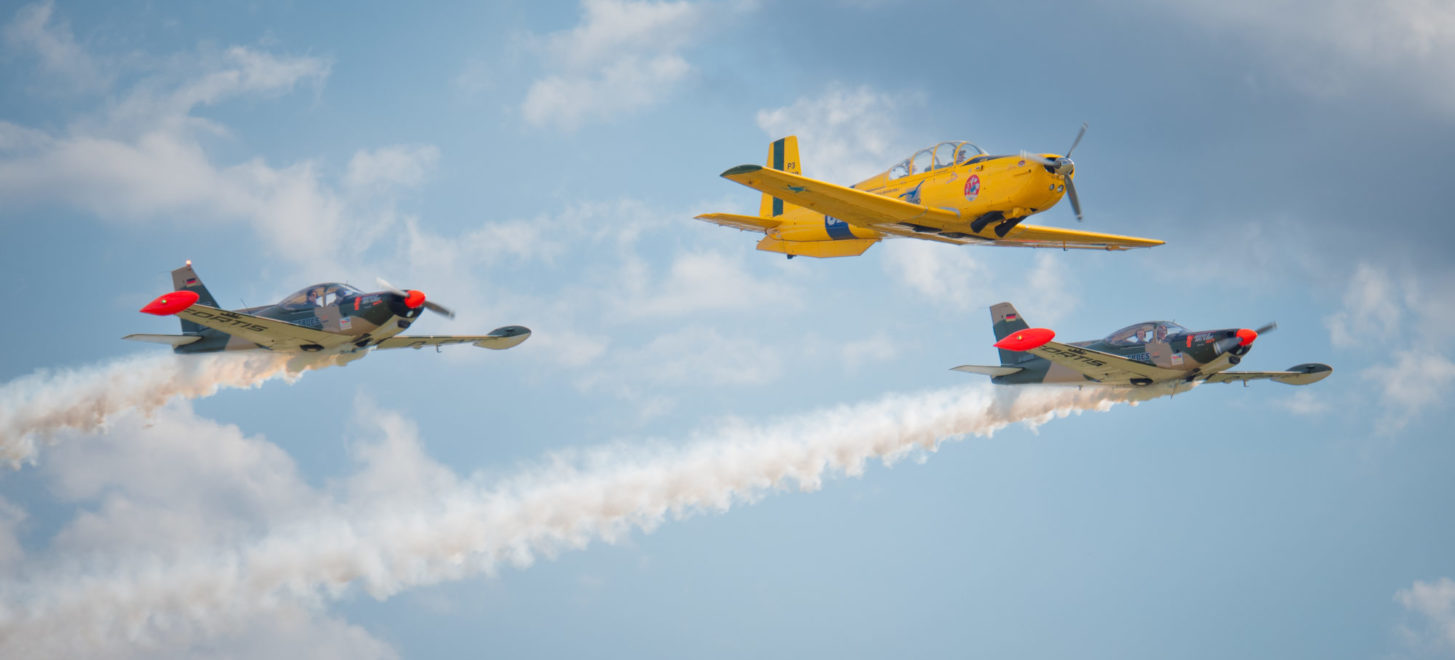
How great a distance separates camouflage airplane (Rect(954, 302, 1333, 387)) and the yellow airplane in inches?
147

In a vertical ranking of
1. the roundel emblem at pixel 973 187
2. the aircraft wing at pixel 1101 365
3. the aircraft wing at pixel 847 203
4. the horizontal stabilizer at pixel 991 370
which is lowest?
the aircraft wing at pixel 1101 365

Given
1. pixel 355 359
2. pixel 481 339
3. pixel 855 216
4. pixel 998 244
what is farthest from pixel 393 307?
pixel 998 244

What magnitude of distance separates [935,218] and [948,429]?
12476 mm

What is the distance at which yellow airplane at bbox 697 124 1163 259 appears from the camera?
44.5m

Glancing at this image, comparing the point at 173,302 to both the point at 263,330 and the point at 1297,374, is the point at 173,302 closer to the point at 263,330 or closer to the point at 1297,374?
the point at 263,330

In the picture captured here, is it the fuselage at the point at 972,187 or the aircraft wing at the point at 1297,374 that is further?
the aircraft wing at the point at 1297,374

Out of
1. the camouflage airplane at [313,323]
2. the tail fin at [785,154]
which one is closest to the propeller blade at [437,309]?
the camouflage airplane at [313,323]

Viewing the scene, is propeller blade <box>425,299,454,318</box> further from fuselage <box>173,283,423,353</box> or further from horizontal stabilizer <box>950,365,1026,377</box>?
horizontal stabilizer <box>950,365,1026,377</box>

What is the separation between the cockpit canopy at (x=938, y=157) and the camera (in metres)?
46.9

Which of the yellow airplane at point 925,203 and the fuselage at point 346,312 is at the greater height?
the yellow airplane at point 925,203

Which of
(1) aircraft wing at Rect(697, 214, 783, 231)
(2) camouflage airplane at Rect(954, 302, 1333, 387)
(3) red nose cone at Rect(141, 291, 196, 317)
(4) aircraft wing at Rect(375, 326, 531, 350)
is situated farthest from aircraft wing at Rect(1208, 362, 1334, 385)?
(3) red nose cone at Rect(141, 291, 196, 317)

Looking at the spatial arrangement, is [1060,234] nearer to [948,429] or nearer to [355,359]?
[948,429]

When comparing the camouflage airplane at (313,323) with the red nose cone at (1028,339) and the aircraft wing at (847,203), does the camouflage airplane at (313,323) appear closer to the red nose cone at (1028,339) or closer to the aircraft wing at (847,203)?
the aircraft wing at (847,203)

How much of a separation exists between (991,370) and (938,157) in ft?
30.4
